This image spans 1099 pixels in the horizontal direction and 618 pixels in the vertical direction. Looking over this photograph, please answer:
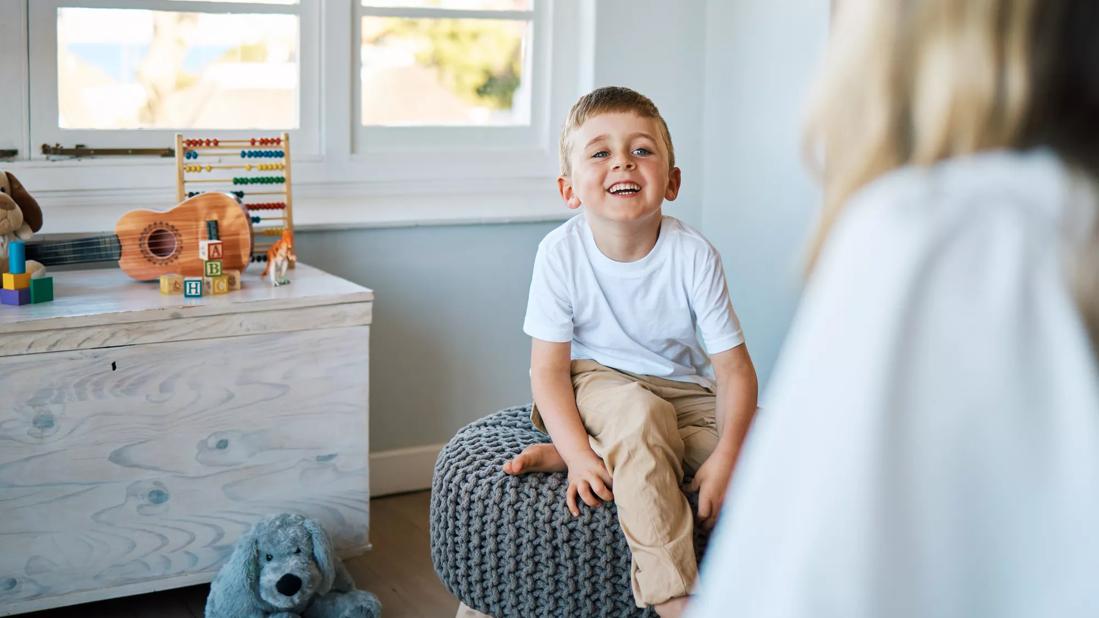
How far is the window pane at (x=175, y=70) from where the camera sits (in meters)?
2.28

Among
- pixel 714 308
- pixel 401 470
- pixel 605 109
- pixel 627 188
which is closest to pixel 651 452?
pixel 714 308

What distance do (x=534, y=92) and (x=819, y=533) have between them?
238cm

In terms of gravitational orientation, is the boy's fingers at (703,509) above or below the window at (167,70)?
below

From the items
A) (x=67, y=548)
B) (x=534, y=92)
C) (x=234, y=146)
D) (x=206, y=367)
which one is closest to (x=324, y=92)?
(x=234, y=146)

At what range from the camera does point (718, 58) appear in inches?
108

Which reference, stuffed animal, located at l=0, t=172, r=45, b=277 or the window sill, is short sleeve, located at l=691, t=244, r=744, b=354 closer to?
the window sill

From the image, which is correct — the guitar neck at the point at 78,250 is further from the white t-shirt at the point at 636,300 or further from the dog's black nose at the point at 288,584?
the white t-shirt at the point at 636,300

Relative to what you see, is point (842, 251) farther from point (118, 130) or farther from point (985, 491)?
point (118, 130)

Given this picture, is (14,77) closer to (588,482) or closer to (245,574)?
(245,574)

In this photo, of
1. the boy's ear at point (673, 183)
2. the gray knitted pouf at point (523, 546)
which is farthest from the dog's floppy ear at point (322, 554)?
the boy's ear at point (673, 183)

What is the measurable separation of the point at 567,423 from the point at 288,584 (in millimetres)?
551

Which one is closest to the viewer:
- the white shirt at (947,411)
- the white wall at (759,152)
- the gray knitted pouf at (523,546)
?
the white shirt at (947,411)

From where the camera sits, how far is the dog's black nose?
1.88m

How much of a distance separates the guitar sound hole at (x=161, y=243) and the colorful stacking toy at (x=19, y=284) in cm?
24
